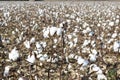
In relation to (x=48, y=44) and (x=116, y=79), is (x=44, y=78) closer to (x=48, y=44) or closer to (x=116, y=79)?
(x=116, y=79)

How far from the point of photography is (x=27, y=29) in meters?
9.85

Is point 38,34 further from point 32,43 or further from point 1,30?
point 32,43

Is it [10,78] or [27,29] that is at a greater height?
[27,29]

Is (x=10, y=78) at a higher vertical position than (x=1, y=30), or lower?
lower

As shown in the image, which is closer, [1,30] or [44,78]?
[44,78]

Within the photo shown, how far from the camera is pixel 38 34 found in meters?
9.34

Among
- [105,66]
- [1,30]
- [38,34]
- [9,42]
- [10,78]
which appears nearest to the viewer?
[10,78]

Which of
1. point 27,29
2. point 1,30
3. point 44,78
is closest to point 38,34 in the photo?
point 27,29

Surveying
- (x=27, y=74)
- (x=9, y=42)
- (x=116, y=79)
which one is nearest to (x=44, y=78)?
(x=27, y=74)

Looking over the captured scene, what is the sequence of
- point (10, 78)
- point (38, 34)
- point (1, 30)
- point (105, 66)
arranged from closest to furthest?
point (10, 78)
point (105, 66)
point (38, 34)
point (1, 30)

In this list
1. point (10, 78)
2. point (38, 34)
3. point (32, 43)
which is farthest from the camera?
point (38, 34)

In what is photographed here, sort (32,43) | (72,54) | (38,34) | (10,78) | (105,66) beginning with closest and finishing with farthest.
→ (10,78)
(105,66)
(72,54)
(32,43)
(38,34)

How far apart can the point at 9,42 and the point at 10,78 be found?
2.37m

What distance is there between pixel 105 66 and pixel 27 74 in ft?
4.32
